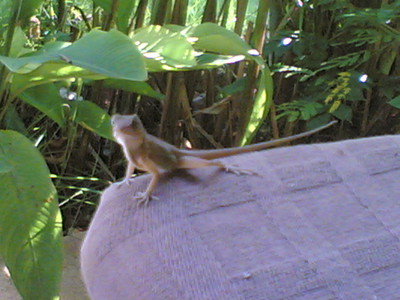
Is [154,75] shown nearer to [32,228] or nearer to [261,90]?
[261,90]

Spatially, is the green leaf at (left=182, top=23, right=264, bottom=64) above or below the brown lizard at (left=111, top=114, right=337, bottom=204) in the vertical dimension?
above

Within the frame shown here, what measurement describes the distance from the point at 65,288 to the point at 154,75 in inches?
27.5

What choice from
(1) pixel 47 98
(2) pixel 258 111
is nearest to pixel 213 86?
(2) pixel 258 111

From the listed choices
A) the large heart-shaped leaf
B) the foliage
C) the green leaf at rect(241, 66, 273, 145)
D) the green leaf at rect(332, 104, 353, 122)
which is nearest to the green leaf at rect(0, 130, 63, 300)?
the large heart-shaped leaf

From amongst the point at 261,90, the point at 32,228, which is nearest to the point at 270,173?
the point at 32,228

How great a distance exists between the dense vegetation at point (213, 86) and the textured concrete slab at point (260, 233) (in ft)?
1.50

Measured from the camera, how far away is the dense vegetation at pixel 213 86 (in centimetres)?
136

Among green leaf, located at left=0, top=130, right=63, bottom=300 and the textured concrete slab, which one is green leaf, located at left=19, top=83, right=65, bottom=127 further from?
the textured concrete slab

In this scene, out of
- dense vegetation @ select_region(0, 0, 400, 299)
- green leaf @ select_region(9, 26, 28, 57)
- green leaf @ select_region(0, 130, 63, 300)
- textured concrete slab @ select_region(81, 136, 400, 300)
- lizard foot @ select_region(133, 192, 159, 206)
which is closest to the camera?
textured concrete slab @ select_region(81, 136, 400, 300)

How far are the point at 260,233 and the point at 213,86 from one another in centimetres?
116

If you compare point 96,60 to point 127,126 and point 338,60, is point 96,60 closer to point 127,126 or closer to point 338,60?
point 127,126

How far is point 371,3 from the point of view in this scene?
5.72ft

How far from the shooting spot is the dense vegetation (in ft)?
4.46

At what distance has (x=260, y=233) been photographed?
28.4 inches
